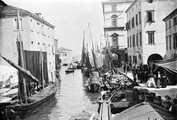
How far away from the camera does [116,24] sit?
54.7 metres

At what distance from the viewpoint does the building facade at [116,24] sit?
52500 millimetres

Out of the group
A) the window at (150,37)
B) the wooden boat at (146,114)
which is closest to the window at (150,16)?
the window at (150,37)

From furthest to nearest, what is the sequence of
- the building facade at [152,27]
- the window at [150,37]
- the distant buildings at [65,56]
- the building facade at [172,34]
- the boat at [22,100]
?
the distant buildings at [65,56]
the window at [150,37]
the building facade at [152,27]
the building facade at [172,34]
the boat at [22,100]

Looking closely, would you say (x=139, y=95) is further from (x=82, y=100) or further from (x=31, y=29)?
(x=31, y=29)

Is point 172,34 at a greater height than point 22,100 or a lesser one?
greater

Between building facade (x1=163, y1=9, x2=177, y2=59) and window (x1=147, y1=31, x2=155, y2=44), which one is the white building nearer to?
window (x1=147, y1=31, x2=155, y2=44)

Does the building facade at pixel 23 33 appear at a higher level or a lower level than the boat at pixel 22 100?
higher

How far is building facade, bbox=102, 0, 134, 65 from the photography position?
5250 cm

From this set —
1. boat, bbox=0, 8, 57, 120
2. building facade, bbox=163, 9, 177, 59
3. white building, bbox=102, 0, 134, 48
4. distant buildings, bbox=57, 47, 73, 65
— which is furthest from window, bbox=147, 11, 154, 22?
distant buildings, bbox=57, 47, 73, 65

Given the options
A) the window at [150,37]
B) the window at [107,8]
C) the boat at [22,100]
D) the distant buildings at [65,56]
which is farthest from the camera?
the distant buildings at [65,56]

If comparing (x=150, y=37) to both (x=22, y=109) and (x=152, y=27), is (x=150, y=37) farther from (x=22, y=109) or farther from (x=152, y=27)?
(x=22, y=109)

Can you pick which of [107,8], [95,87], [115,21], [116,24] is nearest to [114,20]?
[115,21]

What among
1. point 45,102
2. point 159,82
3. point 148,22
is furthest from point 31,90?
point 148,22

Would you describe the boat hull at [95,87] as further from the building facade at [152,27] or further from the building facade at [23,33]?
the building facade at [152,27]
